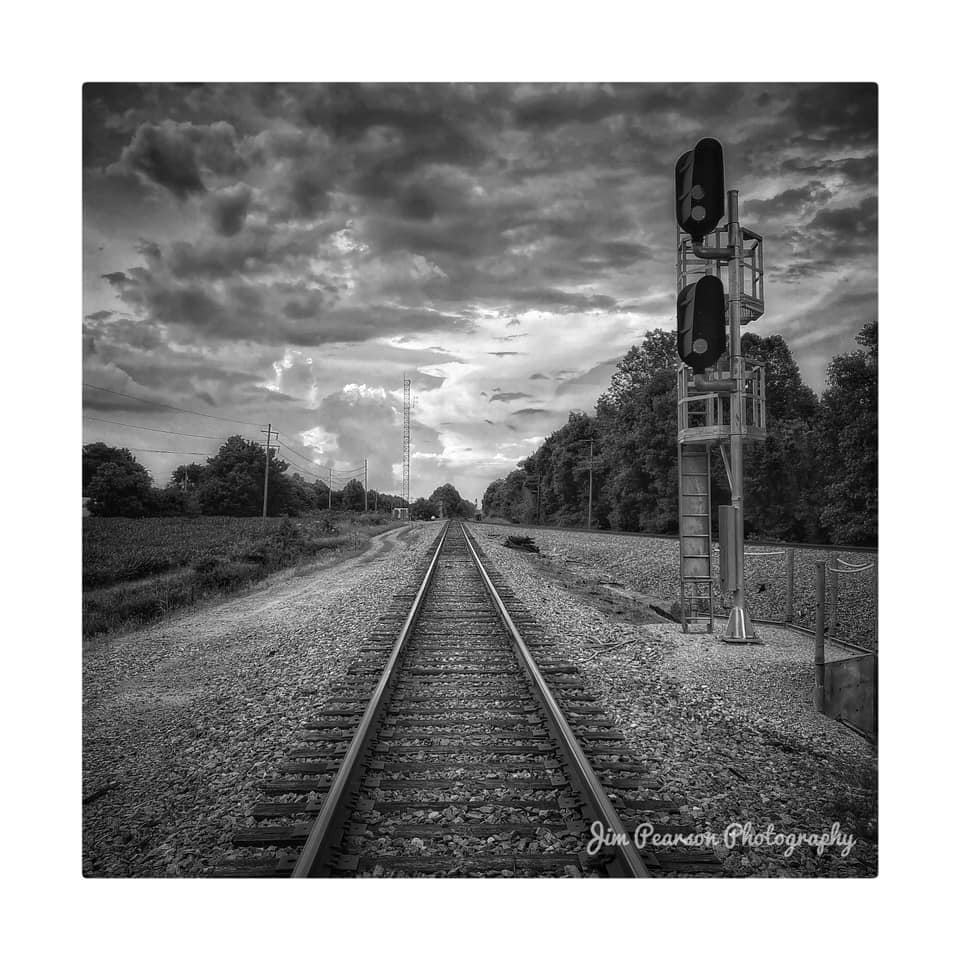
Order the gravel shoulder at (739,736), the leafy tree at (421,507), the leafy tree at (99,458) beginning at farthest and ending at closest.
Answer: the leafy tree at (421,507) < the leafy tree at (99,458) < the gravel shoulder at (739,736)

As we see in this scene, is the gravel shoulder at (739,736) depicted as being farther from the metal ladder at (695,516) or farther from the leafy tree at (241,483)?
the leafy tree at (241,483)

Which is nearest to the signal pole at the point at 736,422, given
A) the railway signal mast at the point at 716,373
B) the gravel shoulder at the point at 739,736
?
the railway signal mast at the point at 716,373

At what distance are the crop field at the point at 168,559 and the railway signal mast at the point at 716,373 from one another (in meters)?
4.34

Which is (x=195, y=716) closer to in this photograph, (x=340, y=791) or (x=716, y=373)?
(x=340, y=791)

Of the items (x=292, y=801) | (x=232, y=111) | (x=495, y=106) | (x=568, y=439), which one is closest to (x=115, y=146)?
(x=232, y=111)

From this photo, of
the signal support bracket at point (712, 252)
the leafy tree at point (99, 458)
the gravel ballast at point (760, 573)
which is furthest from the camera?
the gravel ballast at point (760, 573)

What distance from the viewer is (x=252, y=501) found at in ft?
23.3

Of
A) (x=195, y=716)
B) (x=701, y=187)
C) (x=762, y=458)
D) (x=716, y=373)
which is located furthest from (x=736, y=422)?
(x=762, y=458)

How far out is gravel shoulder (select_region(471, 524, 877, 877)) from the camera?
8.29 feet

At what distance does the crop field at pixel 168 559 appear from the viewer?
3.83 meters

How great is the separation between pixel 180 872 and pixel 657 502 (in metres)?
18.4

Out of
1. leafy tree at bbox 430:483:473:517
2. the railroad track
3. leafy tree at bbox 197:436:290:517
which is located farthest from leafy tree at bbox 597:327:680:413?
the railroad track

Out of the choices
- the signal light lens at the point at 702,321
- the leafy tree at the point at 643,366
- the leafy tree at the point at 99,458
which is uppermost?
the leafy tree at the point at 643,366

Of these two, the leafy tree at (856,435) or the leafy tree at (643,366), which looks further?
the leafy tree at (643,366)
